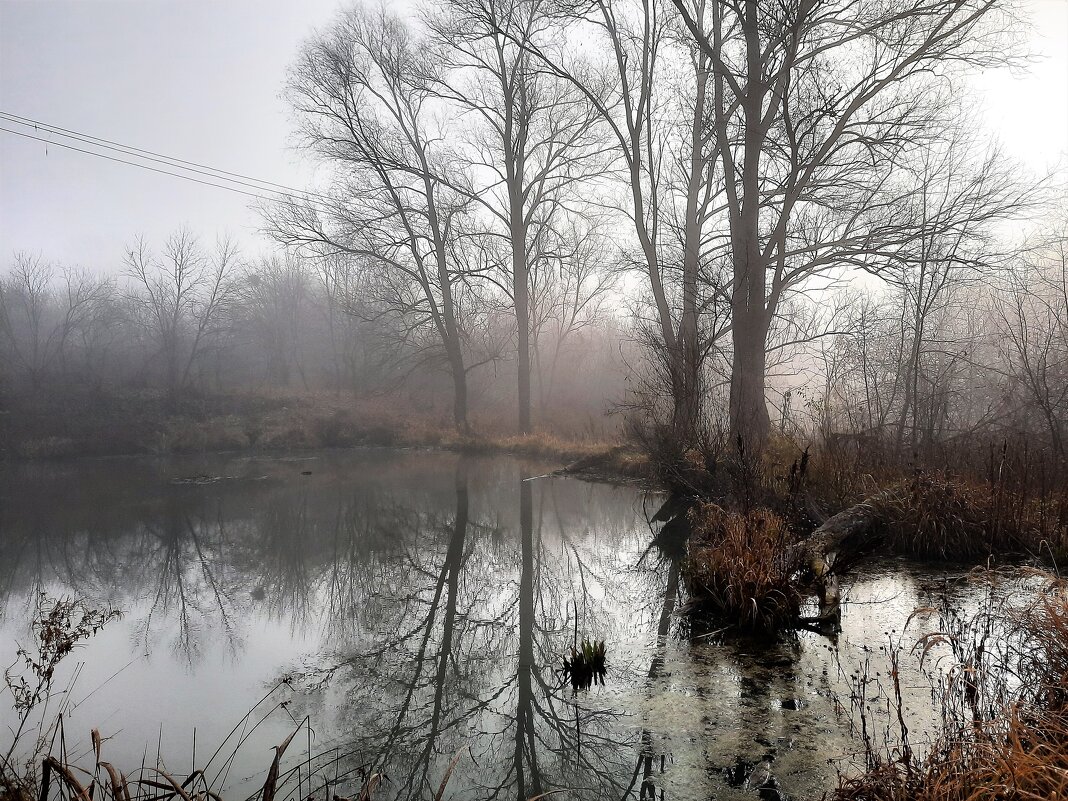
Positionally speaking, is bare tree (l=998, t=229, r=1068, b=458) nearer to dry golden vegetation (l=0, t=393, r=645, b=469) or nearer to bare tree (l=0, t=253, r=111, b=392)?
dry golden vegetation (l=0, t=393, r=645, b=469)

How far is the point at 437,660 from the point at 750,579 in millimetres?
2552

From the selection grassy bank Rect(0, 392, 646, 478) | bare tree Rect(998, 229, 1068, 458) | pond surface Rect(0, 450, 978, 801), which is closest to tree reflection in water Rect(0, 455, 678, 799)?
pond surface Rect(0, 450, 978, 801)

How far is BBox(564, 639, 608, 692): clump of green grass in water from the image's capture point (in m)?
4.50

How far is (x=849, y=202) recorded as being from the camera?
45.5 feet

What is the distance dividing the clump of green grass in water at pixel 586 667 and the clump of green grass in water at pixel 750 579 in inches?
50.3

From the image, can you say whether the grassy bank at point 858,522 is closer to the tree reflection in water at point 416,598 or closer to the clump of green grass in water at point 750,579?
the clump of green grass in water at point 750,579

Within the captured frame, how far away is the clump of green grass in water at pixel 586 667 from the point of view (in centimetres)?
450

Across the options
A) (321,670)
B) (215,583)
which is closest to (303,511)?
(215,583)

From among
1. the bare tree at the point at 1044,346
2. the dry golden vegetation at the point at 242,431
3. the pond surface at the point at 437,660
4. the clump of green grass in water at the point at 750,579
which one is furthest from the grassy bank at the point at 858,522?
the dry golden vegetation at the point at 242,431

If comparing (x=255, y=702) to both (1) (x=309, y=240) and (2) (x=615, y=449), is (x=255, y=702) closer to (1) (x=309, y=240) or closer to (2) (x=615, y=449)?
(2) (x=615, y=449)

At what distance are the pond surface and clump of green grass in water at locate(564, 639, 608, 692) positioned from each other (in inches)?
4.5

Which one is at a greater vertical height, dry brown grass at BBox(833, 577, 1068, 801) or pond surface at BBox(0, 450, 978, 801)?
dry brown grass at BBox(833, 577, 1068, 801)

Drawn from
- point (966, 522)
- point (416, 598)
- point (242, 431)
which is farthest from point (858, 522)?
point (242, 431)

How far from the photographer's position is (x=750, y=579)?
5.29 meters
